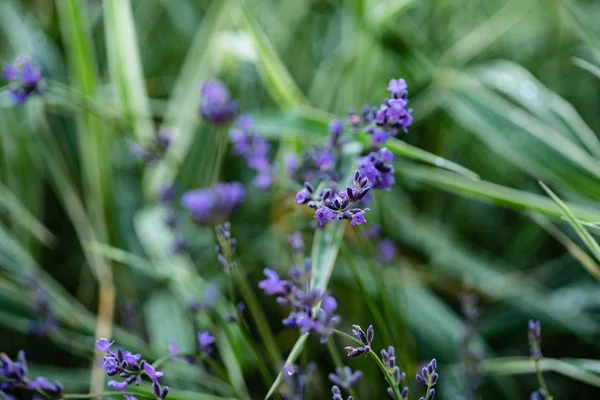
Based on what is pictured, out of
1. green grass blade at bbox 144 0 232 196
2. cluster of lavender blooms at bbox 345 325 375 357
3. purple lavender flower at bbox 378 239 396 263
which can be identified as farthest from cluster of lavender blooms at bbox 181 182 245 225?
cluster of lavender blooms at bbox 345 325 375 357

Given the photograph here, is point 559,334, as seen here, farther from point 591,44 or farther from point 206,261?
point 206,261

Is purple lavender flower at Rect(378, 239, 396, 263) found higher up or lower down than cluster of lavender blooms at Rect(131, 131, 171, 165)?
lower down

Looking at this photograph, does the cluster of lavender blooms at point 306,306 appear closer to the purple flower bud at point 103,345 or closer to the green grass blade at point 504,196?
the purple flower bud at point 103,345

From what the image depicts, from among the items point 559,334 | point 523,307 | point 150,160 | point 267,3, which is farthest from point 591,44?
point 267,3

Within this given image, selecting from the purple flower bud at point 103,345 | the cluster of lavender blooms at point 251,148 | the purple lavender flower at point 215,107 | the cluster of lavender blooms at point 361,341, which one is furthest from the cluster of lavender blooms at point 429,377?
the purple lavender flower at point 215,107

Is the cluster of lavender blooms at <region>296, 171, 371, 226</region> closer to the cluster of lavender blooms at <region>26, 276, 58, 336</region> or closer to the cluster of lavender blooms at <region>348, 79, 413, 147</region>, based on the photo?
the cluster of lavender blooms at <region>348, 79, 413, 147</region>

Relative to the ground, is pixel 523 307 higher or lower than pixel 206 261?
lower

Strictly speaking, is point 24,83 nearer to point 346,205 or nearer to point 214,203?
point 214,203
